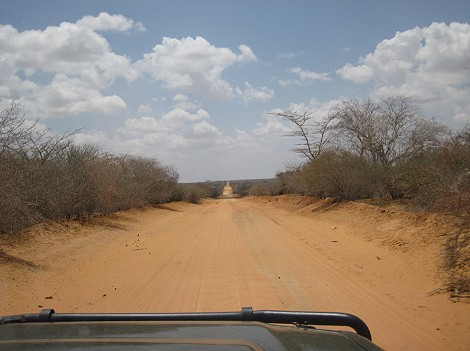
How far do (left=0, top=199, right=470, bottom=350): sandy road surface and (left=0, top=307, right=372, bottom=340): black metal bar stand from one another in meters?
2.75

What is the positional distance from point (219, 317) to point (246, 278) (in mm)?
6501

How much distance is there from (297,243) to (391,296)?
6800mm

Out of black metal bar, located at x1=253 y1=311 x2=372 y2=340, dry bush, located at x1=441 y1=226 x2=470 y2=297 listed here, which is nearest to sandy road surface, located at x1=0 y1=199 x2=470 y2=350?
dry bush, located at x1=441 y1=226 x2=470 y2=297

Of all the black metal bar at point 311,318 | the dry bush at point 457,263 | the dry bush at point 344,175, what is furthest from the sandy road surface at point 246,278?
the dry bush at point 344,175

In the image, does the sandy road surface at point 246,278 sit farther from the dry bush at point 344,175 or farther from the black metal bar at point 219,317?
the dry bush at point 344,175

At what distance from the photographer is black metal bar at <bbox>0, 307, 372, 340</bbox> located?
312 cm

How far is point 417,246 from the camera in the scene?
37.4ft

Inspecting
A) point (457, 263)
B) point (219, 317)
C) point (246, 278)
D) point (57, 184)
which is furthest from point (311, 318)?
point (57, 184)

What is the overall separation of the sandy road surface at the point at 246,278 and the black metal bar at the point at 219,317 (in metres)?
2.75

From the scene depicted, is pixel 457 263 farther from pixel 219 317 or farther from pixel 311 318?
pixel 219 317

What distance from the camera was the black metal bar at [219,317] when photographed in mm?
3115

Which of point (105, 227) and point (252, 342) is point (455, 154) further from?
point (105, 227)

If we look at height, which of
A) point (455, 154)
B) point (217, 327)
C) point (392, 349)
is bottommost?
point (392, 349)

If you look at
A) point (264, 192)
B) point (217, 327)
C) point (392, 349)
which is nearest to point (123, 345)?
point (217, 327)
